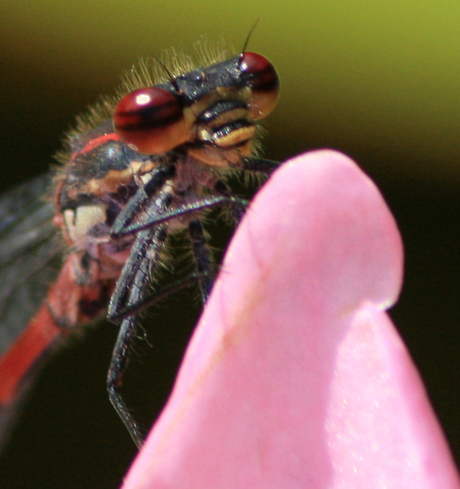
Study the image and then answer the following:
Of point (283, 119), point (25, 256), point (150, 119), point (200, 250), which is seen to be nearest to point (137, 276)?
point (200, 250)

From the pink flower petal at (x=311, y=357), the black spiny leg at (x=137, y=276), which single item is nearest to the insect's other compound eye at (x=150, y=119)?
the black spiny leg at (x=137, y=276)

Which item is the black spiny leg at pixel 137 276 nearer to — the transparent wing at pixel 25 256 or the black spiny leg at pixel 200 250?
the black spiny leg at pixel 200 250

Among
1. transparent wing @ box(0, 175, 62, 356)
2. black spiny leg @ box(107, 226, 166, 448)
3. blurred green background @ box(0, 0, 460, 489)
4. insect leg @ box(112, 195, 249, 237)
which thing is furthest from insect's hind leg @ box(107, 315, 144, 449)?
blurred green background @ box(0, 0, 460, 489)

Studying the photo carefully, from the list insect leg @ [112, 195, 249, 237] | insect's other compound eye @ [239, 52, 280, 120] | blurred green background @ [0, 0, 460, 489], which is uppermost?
insect's other compound eye @ [239, 52, 280, 120]

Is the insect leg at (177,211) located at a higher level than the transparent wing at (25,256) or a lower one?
higher

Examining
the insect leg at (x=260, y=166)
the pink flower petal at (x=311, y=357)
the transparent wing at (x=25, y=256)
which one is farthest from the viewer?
the transparent wing at (x=25, y=256)

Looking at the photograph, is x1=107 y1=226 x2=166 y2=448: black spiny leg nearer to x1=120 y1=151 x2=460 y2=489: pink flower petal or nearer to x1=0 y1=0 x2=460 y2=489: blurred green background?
x1=120 y1=151 x2=460 y2=489: pink flower petal

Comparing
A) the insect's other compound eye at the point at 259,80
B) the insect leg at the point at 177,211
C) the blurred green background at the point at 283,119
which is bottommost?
the blurred green background at the point at 283,119
